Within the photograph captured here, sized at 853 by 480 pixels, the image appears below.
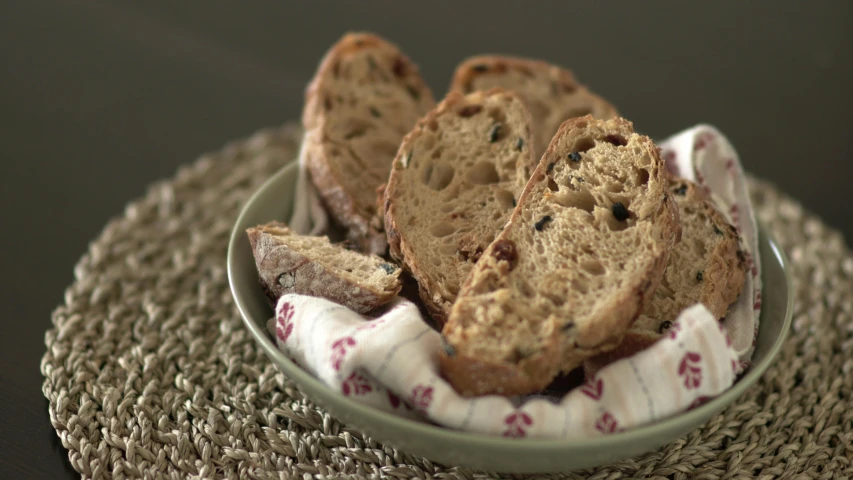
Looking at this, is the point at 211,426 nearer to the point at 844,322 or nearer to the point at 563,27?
Answer: the point at 844,322

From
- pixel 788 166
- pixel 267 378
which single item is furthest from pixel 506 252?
pixel 788 166

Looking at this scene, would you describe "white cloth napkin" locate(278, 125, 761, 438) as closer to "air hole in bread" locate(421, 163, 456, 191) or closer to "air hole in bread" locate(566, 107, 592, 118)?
"air hole in bread" locate(421, 163, 456, 191)

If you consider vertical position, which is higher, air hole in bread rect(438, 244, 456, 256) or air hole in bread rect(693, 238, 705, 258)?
air hole in bread rect(693, 238, 705, 258)

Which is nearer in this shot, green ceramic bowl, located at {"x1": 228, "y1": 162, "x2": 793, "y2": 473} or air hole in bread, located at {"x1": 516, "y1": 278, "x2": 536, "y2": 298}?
green ceramic bowl, located at {"x1": 228, "y1": 162, "x2": 793, "y2": 473}

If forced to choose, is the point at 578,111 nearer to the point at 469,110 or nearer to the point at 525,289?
the point at 469,110

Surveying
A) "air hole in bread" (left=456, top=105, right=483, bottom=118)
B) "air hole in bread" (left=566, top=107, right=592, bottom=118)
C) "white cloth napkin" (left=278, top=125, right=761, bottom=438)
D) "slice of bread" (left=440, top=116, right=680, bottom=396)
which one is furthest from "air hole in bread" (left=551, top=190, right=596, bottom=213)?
"air hole in bread" (left=566, top=107, right=592, bottom=118)

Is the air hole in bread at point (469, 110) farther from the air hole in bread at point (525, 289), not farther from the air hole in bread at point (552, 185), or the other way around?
the air hole in bread at point (525, 289)

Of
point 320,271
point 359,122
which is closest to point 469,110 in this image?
point 359,122
